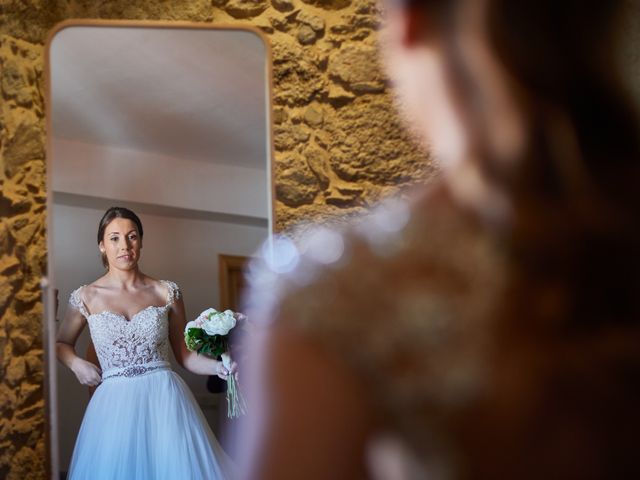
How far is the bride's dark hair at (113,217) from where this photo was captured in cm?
259

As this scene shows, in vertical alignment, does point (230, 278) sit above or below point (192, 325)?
above

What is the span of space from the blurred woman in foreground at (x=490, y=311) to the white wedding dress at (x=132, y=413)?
223cm

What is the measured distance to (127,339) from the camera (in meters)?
2.55

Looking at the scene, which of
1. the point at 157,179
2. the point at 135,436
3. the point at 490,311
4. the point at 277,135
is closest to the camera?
the point at 490,311

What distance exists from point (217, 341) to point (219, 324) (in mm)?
62

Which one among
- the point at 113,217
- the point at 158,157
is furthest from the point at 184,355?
the point at 158,157

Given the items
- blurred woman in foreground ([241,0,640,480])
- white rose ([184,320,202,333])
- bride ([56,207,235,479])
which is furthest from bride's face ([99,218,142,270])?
blurred woman in foreground ([241,0,640,480])

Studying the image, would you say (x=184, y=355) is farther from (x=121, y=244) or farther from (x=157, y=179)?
(x=157, y=179)

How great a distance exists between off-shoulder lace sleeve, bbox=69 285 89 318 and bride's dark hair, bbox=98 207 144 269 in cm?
11

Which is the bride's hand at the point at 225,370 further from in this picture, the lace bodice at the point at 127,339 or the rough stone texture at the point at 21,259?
the rough stone texture at the point at 21,259

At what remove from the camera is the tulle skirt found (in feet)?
8.33

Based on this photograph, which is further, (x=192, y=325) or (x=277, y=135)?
(x=277, y=135)

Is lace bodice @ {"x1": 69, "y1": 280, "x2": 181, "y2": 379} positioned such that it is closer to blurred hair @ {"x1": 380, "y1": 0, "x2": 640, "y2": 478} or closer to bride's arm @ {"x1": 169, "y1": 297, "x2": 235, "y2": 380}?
bride's arm @ {"x1": 169, "y1": 297, "x2": 235, "y2": 380}

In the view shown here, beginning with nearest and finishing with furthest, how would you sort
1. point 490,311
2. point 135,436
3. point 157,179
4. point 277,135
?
point 490,311 < point 135,436 < point 157,179 < point 277,135
